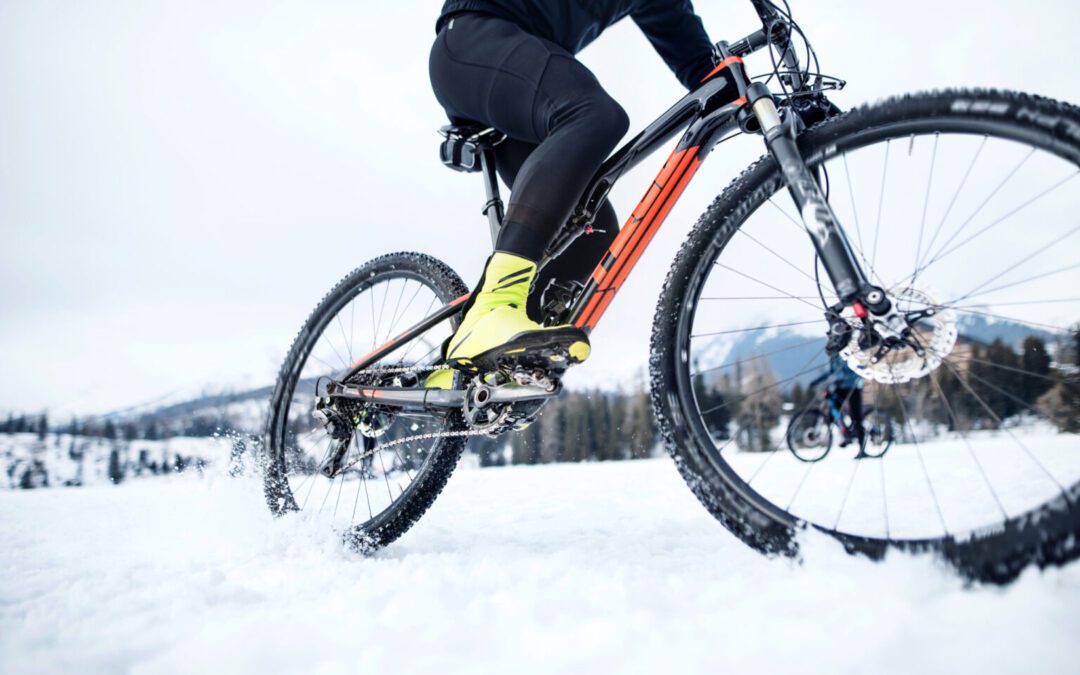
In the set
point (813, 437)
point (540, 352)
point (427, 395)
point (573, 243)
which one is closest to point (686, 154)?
point (573, 243)

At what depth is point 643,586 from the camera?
3.98ft

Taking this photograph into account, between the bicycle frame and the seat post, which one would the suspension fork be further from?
the seat post

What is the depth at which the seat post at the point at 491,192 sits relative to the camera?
2086 mm

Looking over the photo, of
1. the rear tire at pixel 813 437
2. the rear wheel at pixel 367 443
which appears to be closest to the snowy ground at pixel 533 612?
the rear wheel at pixel 367 443

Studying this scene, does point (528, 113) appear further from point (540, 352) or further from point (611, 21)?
point (540, 352)

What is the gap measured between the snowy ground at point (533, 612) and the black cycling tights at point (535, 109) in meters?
0.95

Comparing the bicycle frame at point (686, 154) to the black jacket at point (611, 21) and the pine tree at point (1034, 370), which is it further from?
the pine tree at point (1034, 370)

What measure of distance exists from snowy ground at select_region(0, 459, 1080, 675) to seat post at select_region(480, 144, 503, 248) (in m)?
1.14

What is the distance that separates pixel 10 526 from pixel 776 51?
4.05m

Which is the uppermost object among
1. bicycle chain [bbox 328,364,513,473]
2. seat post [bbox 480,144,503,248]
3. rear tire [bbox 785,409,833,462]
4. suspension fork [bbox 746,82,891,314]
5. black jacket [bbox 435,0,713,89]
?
black jacket [bbox 435,0,713,89]

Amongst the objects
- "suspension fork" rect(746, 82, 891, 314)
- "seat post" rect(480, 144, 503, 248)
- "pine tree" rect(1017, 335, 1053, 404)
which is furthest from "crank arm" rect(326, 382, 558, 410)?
"pine tree" rect(1017, 335, 1053, 404)

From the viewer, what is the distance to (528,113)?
175cm

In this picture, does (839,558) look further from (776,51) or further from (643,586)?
(776,51)

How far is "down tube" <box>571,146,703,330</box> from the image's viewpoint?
169 cm
